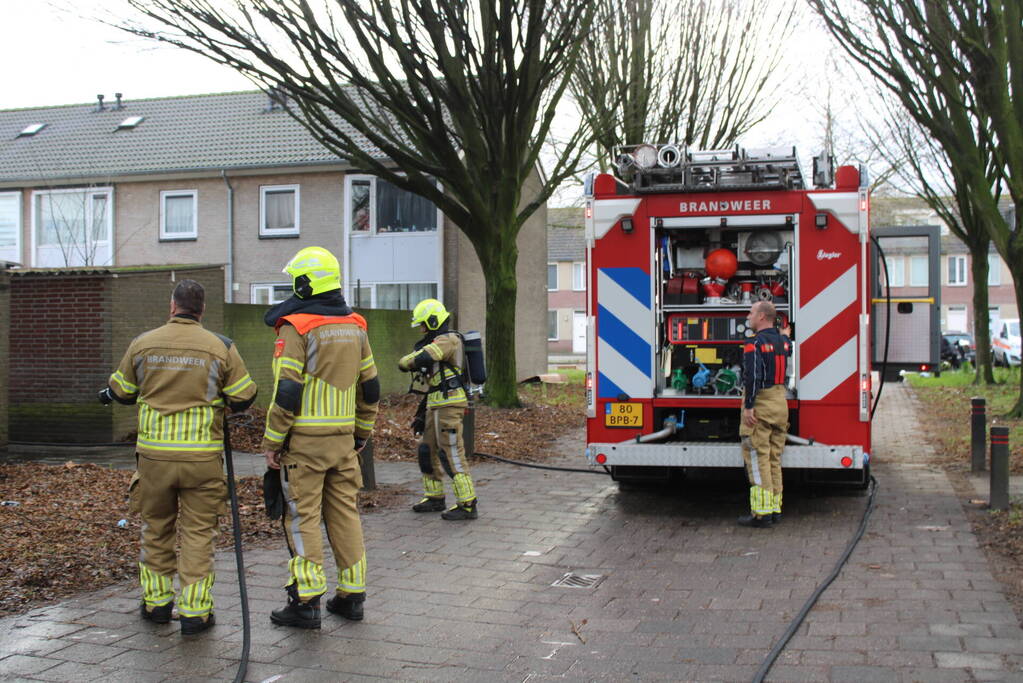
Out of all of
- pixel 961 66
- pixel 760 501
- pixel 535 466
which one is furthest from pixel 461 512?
pixel 961 66

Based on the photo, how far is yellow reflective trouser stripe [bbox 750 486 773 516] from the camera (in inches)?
321

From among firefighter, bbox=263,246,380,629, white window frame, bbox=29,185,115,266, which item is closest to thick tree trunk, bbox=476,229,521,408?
firefighter, bbox=263,246,380,629

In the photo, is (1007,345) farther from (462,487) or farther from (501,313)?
(462,487)

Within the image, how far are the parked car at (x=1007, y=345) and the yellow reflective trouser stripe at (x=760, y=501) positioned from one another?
30807 millimetres

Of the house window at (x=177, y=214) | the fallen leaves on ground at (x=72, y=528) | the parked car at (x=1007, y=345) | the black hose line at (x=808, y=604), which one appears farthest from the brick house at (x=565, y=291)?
the black hose line at (x=808, y=604)

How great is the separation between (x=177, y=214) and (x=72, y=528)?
67.6 ft

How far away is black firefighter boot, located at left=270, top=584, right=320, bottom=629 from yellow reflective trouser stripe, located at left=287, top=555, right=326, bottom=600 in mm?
34

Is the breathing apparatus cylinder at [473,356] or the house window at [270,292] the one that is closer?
the breathing apparatus cylinder at [473,356]

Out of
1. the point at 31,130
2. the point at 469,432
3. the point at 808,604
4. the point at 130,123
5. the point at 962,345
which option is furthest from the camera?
the point at 962,345

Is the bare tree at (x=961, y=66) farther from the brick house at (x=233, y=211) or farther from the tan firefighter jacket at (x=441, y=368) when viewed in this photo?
the brick house at (x=233, y=211)

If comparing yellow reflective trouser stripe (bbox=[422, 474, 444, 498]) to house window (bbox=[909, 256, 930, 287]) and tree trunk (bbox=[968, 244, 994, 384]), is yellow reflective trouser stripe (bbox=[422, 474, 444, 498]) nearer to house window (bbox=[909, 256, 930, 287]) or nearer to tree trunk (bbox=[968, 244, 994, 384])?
house window (bbox=[909, 256, 930, 287])

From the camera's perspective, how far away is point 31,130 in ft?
97.5

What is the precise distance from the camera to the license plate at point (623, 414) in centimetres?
877

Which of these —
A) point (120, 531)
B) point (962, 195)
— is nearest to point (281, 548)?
point (120, 531)
